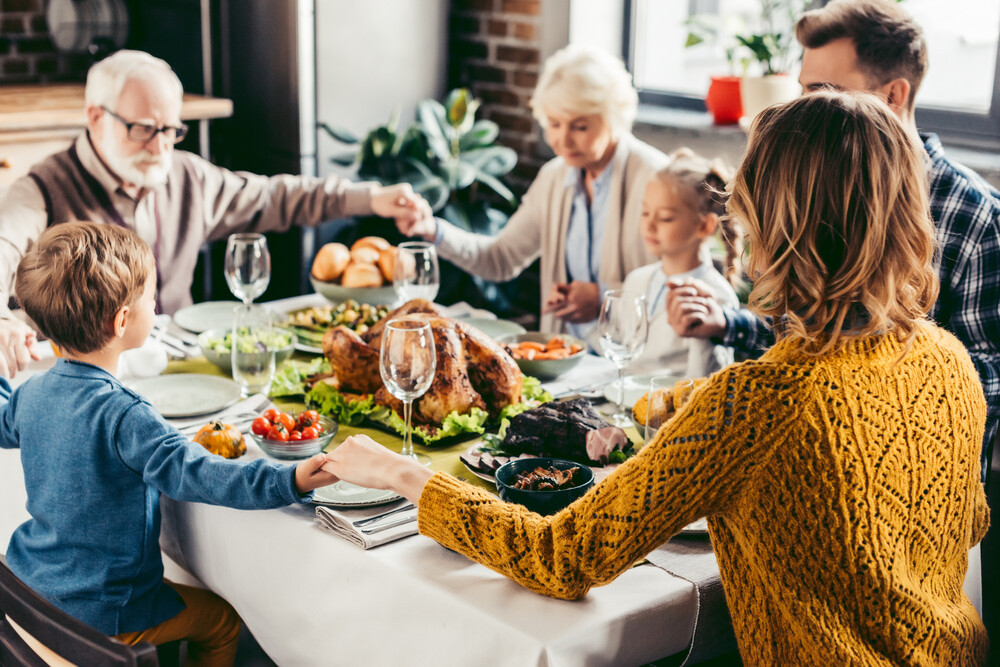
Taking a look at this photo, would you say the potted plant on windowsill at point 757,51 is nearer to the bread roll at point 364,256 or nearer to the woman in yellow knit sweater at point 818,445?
the bread roll at point 364,256

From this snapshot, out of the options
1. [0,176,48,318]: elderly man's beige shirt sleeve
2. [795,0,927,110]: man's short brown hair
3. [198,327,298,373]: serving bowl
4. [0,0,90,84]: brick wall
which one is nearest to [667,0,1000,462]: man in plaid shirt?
[795,0,927,110]: man's short brown hair

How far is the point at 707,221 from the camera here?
2373 millimetres

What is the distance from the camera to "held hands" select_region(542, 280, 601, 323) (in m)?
2.53

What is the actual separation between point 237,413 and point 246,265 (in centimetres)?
47

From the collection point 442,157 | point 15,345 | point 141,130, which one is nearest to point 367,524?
point 15,345

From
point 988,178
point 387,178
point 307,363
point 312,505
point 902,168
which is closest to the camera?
point 902,168

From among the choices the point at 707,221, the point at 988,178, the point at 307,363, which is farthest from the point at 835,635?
the point at 988,178

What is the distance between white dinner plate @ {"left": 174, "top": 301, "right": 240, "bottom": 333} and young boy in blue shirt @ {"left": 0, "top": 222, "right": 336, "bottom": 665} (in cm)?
78

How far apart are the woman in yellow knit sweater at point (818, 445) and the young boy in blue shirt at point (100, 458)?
0.46 meters

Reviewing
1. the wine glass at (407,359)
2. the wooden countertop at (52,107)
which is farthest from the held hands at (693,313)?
the wooden countertop at (52,107)

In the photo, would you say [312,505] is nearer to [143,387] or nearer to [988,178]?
[143,387]

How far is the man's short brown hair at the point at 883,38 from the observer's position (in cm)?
171

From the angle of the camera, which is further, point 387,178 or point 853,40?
point 387,178

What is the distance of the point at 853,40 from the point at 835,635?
110cm
